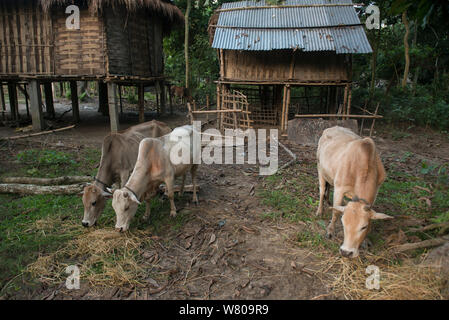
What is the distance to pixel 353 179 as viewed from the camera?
4.14 meters

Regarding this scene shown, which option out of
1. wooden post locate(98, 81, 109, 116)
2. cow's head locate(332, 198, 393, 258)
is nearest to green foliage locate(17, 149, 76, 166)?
cow's head locate(332, 198, 393, 258)

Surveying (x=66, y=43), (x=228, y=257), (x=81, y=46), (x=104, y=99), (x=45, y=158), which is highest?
(x=66, y=43)

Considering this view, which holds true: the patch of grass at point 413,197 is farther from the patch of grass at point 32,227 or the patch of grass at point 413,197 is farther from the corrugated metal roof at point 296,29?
the corrugated metal roof at point 296,29

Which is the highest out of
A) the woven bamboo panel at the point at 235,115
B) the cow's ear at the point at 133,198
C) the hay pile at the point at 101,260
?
the woven bamboo panel at the point at 235,115

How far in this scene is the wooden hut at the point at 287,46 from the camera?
12133mm

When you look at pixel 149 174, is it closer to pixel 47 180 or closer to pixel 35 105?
pixel 47 180

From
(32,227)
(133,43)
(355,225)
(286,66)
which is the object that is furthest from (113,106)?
(355,225)

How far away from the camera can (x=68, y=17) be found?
11.7m

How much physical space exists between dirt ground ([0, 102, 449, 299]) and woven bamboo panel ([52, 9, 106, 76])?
25.9 ft

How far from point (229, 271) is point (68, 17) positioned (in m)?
12.0

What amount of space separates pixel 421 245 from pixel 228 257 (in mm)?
2609

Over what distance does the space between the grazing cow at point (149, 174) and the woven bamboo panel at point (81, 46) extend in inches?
312

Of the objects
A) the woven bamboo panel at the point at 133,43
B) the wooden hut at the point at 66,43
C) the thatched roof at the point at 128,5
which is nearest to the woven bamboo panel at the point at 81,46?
the wooden hut at the point at 66,43
